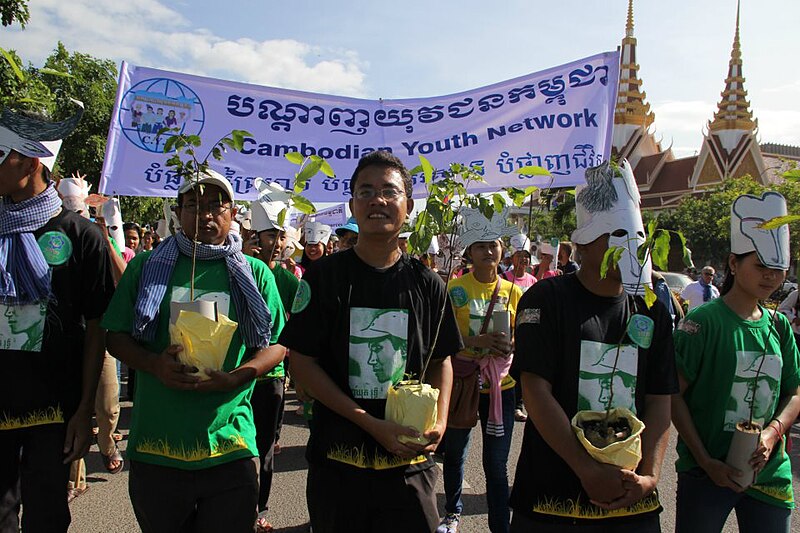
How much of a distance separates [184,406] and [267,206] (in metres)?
2.10

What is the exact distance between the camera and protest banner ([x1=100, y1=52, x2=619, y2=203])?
5.09m

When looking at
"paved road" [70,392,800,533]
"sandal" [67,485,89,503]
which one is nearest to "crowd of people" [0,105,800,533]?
"paved road" [70,392,800,533]

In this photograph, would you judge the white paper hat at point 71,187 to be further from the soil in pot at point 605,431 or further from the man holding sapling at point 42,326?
the soil in pot at point 605,431

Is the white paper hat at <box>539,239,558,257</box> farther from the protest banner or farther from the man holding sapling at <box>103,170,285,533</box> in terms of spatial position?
the man holding sapling at <box>103,170,285,533</box>

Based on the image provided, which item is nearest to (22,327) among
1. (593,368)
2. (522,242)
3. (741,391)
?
(593,368)

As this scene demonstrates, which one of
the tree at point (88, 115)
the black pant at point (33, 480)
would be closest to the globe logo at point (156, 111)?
the black pant at point (33, 480)

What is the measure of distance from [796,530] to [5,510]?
14.6 feet

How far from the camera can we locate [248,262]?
8.93ft

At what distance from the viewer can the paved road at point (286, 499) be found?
3922mm

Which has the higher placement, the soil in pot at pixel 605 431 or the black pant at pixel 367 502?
the soil in pot at pixel 605 431

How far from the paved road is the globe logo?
8.59 feet

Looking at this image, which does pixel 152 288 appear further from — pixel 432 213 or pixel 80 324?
pixel 432 213

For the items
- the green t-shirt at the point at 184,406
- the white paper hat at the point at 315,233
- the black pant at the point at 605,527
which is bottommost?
the black pant at the point at 605,527

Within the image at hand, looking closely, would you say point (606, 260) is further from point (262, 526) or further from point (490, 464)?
point (262, 526)
